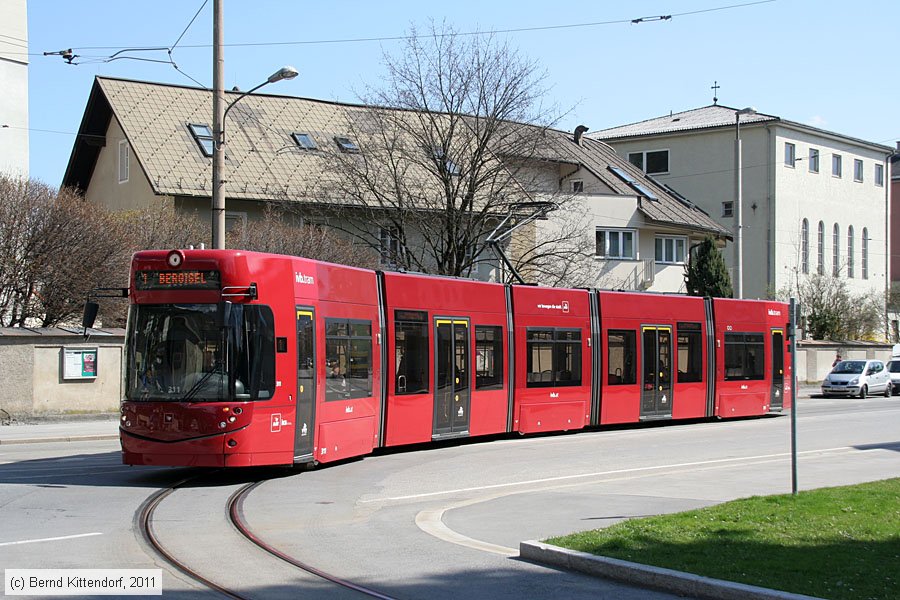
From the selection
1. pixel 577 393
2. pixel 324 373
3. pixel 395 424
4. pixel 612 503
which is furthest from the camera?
pixel 577 393

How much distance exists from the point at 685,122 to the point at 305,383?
56.0 m

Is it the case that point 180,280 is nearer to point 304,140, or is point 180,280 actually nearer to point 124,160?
point 124,160

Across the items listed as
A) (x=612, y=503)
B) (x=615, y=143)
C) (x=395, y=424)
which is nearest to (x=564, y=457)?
(x=395, y=424)

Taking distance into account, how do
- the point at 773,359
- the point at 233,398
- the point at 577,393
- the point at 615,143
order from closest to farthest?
the point at 233,398, the point at 577,393, the point at 773,359, the point at 615,143

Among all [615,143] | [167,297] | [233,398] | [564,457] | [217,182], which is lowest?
[564,457]

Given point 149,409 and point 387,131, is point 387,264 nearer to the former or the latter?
point 387,131

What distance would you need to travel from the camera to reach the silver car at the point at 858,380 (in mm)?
44312

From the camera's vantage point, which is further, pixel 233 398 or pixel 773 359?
pixel 773 359

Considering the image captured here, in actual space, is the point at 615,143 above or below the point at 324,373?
above

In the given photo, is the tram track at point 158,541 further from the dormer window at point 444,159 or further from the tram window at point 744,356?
the dormer window at point 444,159

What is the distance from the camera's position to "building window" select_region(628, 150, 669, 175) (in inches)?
2623

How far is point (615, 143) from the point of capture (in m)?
68.7

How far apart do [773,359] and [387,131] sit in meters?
14.9

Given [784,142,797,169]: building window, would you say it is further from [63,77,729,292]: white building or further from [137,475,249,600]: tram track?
[137,475,249,600]: tram track
